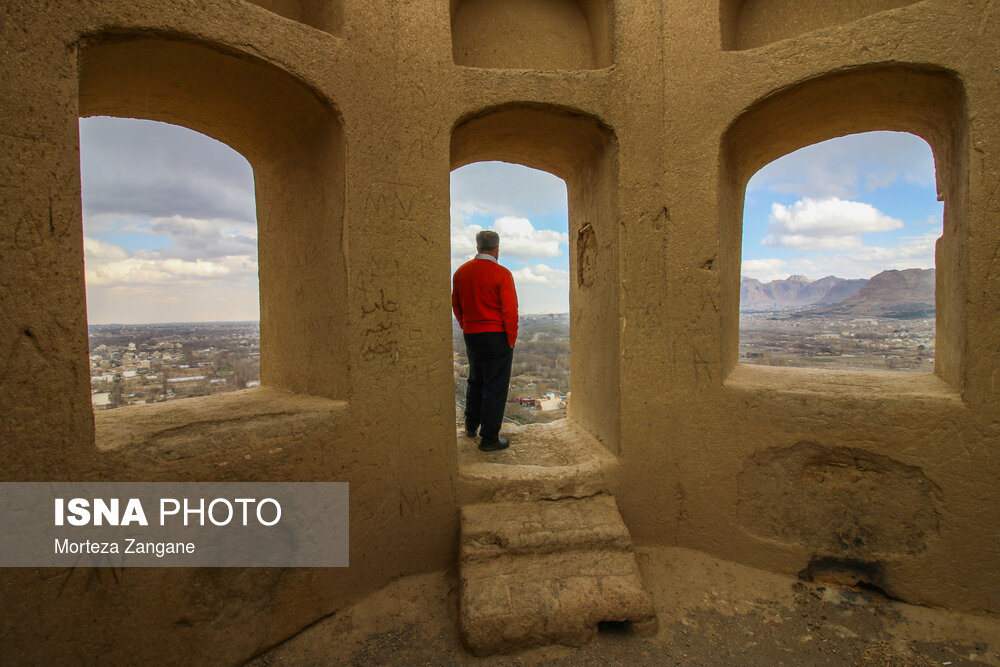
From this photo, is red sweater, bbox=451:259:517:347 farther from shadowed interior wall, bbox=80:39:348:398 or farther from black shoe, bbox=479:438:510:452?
shadowed interior wall, bbox=80:39:348:398

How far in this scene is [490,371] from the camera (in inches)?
132

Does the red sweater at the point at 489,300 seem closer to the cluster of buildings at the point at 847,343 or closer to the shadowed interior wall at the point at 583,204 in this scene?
the shadowed interior wall at the point at 583,204

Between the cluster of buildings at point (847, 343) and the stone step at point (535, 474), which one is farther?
the cluster of buildings at point (847, 343)

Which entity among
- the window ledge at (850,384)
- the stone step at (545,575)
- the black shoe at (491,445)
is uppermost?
the window ledge at (850,384)

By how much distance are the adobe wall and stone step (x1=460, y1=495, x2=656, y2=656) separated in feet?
0.95

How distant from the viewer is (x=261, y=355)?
3.38m

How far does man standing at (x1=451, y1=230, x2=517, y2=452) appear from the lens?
3301 millimetres

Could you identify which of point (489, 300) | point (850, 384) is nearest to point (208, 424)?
point (489, 300)

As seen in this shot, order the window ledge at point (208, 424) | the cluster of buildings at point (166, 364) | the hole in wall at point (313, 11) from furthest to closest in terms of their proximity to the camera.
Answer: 1. the hole in wall at point (313, 11)
2. the cluster of buildings at point (166, 364)
3. the window ledge at point (208, 424)

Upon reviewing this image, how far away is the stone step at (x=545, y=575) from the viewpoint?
239 cm

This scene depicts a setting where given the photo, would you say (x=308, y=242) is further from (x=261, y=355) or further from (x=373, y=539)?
(x=373, y=539)

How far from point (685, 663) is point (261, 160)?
3.92 meters

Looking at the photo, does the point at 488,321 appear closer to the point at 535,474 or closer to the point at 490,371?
the point at 490,371

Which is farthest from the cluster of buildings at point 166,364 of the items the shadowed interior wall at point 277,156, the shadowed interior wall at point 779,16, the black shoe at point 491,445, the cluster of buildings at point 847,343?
the shadowed interior wall at point 779,16
